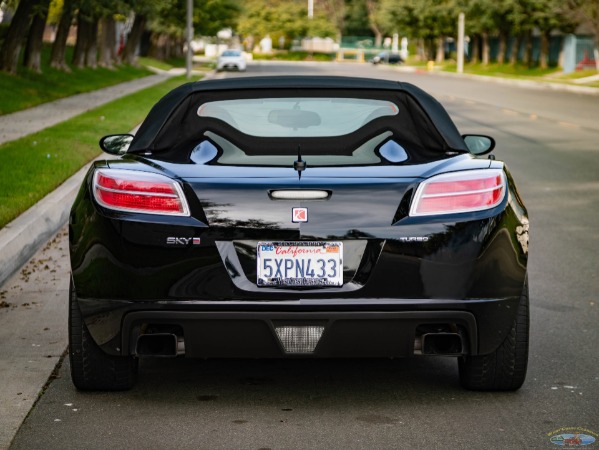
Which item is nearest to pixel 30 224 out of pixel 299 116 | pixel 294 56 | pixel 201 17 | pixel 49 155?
pixel 299 116

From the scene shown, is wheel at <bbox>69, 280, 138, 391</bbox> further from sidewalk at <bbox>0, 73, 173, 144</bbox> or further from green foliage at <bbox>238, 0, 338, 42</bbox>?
green foliage at <bbox>238, 0, 338, 42</bbox>

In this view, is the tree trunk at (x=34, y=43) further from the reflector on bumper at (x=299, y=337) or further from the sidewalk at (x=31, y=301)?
the reflector on bumper at (x=299, y=337)

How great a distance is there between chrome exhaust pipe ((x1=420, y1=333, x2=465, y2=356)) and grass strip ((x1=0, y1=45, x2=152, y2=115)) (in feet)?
70.1

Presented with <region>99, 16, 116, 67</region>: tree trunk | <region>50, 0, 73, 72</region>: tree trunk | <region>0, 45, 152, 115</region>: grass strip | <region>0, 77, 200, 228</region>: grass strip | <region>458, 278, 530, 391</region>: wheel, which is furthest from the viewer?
<region>99, 16, 116, 67</region>: tree trunk

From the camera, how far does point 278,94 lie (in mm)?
6031

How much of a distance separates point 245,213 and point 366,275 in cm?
56

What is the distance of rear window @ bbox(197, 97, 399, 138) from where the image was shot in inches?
244

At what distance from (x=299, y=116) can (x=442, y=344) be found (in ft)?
5.42

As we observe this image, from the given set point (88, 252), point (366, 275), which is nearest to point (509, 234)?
point (366, 275)

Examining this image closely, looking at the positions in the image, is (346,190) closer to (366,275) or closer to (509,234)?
(366,275)

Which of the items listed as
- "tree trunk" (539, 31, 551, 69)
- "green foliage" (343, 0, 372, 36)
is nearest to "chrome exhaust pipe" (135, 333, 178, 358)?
"tree trunk" (539, 31, 551, 69)

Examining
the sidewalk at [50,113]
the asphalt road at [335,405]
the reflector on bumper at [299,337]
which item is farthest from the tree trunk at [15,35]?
the reflector on bumper at [299,337]

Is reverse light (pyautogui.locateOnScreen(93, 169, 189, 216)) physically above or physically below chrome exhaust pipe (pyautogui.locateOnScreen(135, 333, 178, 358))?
above

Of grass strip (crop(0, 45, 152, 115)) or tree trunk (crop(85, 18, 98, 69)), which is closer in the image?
grass strip (crop(0, 45, 152, 115))
